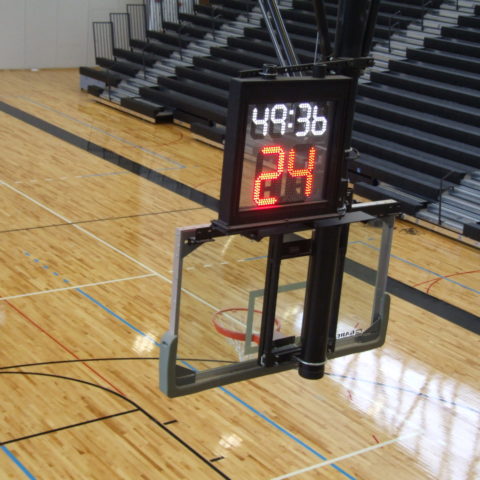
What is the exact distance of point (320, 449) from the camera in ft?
20.0

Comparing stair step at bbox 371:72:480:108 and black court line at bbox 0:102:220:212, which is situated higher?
stair step at bbox 371:72:480:108

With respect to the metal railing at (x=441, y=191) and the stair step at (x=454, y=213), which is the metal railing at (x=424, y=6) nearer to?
the metal railing at (x=441, y=191)

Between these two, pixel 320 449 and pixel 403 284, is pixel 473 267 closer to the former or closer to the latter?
pixel 403 284

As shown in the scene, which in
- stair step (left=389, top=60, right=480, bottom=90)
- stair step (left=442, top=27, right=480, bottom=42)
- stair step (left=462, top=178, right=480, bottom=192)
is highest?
stair step (left=442, top=27, right=480, bottom=42)

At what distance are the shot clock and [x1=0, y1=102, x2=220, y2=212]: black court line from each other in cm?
702

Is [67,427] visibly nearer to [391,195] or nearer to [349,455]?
[349,455]

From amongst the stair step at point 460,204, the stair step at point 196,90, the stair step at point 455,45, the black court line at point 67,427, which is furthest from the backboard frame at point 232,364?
the stair step at point 196,90

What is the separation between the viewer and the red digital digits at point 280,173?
3.96m

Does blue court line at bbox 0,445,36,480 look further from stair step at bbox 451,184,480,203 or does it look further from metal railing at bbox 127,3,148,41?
metal railing at bbox 127,3,148,41

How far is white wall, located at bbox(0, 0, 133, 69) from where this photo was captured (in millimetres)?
19625

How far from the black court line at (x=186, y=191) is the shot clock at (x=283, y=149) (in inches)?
28.9

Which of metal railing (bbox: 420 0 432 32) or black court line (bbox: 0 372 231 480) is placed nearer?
black court line (bbox: 0 372 231 480)

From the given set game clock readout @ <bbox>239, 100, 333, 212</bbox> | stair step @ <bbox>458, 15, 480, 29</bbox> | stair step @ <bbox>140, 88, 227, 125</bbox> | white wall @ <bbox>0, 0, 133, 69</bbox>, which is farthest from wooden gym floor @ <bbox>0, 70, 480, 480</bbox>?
white wall @ <bbox>0, 0, 133, 69</bbox>

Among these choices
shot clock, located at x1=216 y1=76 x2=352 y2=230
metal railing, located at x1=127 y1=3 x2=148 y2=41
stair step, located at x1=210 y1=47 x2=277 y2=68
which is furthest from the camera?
metal railing, located at x1=127 y1=3 x2=148 y2=41
